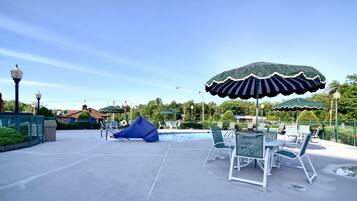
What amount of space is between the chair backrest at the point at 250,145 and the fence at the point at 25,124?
7660mm

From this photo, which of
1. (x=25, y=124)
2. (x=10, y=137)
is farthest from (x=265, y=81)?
(x=25, y=124)

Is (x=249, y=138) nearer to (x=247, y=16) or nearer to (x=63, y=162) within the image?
(x=63, y=162)

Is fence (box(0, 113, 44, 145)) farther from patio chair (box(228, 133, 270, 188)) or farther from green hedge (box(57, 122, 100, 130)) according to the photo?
green hedge (box(57, 122, 100, 130))

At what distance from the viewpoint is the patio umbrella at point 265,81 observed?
3580 millimetres

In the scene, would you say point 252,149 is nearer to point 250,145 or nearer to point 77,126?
point 250,145

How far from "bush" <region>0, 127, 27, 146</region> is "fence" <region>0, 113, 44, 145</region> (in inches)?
12.4

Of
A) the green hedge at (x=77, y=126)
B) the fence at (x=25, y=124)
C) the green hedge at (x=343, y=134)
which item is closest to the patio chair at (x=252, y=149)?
the fence at (x=25, y=124)

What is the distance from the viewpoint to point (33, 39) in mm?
11578

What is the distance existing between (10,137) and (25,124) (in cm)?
93

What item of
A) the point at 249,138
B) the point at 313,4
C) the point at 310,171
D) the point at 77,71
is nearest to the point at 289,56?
the point at 313,4

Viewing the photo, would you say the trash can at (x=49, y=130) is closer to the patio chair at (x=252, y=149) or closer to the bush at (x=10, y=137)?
the bush at (x=10, y=137)

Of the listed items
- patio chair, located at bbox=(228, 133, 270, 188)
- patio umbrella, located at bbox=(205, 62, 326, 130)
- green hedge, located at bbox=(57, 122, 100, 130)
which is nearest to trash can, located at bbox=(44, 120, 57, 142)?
patio umbrella, located at bbox=(205, 62, 326, 130)

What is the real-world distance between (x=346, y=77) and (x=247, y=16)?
965 inches

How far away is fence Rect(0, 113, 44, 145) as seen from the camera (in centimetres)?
773
